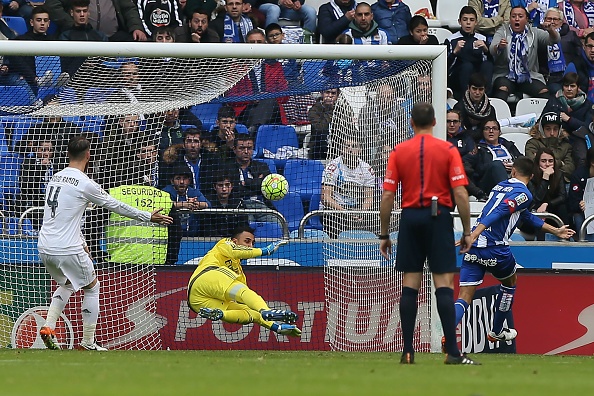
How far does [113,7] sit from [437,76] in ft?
19.6

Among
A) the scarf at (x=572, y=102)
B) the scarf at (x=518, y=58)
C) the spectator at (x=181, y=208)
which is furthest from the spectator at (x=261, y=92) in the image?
the scarf at (x=518, y=58)

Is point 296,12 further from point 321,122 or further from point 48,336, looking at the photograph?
point 48,336

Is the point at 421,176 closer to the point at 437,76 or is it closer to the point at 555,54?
the point at 437,76

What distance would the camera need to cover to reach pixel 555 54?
1861 cm

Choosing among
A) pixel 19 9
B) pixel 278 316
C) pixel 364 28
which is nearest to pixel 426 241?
pixel 278 316

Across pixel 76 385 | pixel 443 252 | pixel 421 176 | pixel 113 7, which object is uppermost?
pixel 113 7

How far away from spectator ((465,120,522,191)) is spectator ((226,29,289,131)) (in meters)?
3.03

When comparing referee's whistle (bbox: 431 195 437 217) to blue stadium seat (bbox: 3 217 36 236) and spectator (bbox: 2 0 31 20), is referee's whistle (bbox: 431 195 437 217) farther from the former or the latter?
spectator (bbox: 2 0 31 20)

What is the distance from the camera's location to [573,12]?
19.6 metres

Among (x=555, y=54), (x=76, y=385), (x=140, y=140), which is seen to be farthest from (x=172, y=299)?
(x=555, y=54)

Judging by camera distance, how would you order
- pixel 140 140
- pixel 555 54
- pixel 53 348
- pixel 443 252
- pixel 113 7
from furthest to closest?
pixel 555 54
pixel 113 7
pixel 140 140
pixel 53 348
pixel 443 252

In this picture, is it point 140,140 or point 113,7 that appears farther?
point 113,7

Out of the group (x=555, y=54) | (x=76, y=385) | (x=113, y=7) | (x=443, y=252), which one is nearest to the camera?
(x=76, y=385)

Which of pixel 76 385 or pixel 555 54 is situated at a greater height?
pixel 555 54
